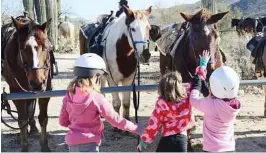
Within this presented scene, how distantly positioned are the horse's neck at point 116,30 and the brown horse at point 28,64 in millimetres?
1544

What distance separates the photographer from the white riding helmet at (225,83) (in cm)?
337

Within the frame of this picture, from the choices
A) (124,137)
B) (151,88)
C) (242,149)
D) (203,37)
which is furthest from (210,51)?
(124,137)

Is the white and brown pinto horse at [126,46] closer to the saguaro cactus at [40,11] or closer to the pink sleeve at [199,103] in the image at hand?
the pink sleeve at [199,103]

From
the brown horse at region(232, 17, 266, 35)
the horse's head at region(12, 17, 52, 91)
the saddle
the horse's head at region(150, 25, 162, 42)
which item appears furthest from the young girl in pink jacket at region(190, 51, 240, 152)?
the brown horse at region(232, 17, 266, 35)

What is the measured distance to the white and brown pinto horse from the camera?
231 inches

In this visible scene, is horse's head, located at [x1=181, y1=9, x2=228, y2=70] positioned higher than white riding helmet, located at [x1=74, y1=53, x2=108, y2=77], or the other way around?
horse's head, located at [x1=181, y1=9, x2=228, y2=70]

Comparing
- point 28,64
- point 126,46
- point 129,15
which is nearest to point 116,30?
point 126,46

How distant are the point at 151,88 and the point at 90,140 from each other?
1.05 metres

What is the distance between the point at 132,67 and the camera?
6.53m

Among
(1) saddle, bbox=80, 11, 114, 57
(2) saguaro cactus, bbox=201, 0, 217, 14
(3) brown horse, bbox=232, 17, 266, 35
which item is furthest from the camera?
(3) brown horse, bbox=232, 17, 266, 35

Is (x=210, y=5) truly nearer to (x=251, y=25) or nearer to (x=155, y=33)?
(x=251, y=25)

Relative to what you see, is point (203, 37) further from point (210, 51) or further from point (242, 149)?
point (242, 149)

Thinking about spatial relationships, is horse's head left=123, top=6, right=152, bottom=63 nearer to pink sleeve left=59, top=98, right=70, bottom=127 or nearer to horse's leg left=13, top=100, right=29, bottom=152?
horse's leg left=13, top=100, right=29, bottom=152

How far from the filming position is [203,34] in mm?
5059
